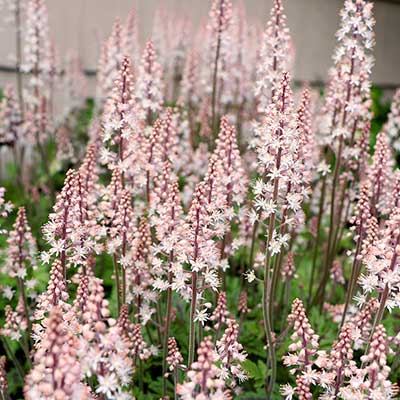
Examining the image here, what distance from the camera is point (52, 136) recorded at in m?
8.44

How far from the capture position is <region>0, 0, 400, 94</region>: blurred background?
33.4 feet

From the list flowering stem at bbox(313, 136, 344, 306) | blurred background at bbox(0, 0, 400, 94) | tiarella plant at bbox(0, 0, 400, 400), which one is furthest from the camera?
blurred background at bbox(0, 0, 400, 94)

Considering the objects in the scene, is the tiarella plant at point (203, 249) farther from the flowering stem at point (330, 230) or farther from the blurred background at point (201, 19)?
the blurred background at point (201, 19)

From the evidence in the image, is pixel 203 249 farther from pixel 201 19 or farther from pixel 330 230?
pixel 201 19

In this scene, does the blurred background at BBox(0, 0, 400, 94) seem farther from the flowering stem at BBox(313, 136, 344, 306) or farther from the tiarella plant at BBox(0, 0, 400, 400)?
the flowering stem at BBox(313, 136, 344, 306)

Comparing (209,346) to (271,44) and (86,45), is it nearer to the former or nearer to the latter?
(271,44)

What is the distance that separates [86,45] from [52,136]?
113 inches

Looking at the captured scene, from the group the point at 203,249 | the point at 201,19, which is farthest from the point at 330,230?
the point at 201,19

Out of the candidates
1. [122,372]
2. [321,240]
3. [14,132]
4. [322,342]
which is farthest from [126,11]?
[122,372]

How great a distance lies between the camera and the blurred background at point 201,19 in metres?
10.2

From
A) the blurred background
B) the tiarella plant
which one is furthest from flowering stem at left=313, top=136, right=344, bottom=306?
the blurred background

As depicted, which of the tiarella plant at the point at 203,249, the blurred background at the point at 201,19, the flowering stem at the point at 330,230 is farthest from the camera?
the blurred background at the point at 201,19

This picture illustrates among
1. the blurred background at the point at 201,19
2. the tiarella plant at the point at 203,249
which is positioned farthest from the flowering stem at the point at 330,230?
the blurred background at the point at 201,19

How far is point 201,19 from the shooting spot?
37.5ft
